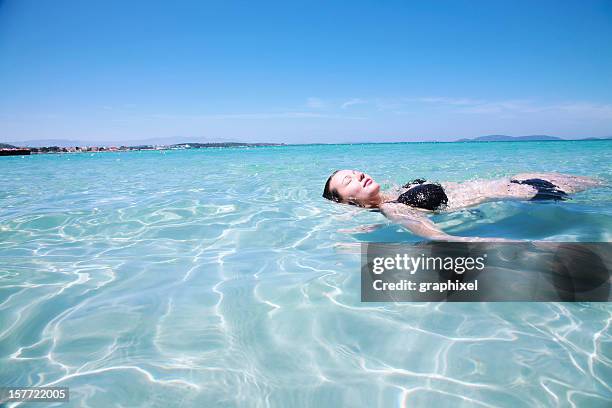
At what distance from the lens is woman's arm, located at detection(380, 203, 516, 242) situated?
3.17 meters

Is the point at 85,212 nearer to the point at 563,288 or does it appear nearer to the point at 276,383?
the point at 276,383

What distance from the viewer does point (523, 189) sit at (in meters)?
5.69

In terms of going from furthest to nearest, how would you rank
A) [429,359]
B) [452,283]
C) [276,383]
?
1. [452,283]
2. [429,359]
3. [276,383]

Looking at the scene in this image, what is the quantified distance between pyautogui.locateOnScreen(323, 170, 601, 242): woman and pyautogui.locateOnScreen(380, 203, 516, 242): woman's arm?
28mm

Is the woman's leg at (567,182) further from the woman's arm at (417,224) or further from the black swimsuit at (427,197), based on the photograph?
the woman's arm at (417,224)

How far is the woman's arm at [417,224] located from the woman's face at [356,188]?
0.73 m

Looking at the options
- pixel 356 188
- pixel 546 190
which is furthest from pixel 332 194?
pixel 546 190

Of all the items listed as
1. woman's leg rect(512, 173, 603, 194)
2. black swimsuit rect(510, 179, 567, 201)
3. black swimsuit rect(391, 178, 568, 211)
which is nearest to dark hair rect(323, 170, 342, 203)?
black swimsuit rect(391, 178, 568, 211)

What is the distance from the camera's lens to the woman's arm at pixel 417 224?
3.17m

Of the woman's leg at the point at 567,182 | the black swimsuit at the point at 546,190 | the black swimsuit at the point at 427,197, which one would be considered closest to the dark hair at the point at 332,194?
the black swimsuit at the point at 427,197

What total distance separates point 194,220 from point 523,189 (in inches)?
223

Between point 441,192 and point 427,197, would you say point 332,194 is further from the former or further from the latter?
point 441,192

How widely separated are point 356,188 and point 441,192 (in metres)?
1.39

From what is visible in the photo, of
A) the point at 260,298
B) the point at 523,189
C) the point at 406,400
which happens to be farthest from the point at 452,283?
the point at 523,189
